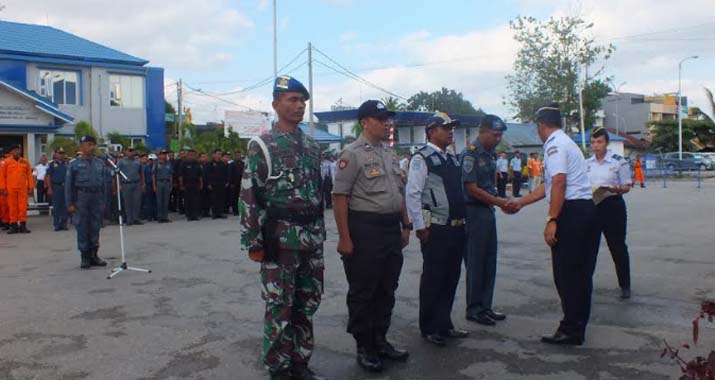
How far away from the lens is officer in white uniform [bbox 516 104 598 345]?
208 inches

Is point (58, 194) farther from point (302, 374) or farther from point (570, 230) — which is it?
point (570, 230)

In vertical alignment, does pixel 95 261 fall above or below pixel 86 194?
below

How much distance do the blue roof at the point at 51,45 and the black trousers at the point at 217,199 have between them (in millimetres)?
15280

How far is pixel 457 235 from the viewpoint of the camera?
537 cm

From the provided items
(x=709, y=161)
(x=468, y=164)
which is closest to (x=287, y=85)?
(x=468, y=164)

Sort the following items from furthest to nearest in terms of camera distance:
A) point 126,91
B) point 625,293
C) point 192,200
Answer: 1. point 126,91
2. point 192,200
3. point 625,293

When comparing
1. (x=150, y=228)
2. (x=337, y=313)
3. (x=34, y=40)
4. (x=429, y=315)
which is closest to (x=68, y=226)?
(x=150, y=228)

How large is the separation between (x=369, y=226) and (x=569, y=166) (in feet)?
6.03

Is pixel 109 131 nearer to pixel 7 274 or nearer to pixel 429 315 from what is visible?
pixel 7 274

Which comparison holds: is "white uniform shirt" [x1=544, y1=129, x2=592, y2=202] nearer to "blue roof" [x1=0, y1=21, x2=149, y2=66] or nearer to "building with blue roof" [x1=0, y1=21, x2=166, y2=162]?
"building with blue roof" [x1=0, y1=21, x2=166, y2=162]

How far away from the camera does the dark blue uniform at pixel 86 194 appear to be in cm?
927

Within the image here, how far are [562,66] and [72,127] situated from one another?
1233 inches

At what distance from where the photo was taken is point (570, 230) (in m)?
5.30

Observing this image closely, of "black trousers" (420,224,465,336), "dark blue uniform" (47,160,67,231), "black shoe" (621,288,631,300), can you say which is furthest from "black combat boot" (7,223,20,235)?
"black shoe" (621,288,631,300)
